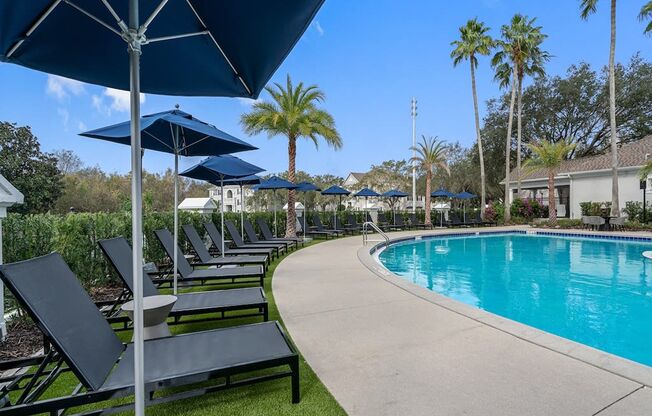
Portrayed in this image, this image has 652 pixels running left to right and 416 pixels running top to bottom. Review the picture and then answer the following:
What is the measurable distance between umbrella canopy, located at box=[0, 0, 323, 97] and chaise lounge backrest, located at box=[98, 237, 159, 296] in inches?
68.7

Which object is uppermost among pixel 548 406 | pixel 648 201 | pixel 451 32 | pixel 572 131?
pixel 451 32

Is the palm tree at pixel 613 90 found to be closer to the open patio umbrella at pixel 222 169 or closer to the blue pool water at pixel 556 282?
the blue pool water at pixel 556 282

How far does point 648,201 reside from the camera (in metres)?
20.1

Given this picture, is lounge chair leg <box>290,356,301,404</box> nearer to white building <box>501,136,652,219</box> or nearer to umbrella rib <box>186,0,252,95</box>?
umbrella rib <box>186,0,252,95</box>

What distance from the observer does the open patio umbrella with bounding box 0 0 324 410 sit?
187 cm

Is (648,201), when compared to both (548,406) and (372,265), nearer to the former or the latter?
(372,265)

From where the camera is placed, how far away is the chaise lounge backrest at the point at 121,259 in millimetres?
3785

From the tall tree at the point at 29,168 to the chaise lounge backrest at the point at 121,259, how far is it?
97.0ft

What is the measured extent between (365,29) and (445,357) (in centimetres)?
1989

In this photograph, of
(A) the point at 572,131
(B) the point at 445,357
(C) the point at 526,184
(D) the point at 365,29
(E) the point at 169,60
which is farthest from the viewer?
(A) the point at 572,131

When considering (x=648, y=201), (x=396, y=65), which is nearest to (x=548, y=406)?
(x=648, y=201)

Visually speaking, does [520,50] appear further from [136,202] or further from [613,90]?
[136,202]

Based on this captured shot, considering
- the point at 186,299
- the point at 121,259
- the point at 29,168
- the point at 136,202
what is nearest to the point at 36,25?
the point at 136,202

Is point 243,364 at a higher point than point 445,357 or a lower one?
higher
